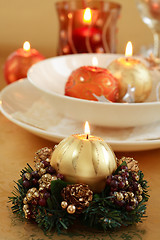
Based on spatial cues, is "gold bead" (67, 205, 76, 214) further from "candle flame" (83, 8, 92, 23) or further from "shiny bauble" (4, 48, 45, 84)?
"candle flame" (83, 8, 92, 23)

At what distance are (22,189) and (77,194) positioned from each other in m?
0.06

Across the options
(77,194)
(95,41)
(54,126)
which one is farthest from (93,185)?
(95,41)

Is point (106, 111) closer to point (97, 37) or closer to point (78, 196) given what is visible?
point (78, 196)

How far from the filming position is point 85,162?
379mm

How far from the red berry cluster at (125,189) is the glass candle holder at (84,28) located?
2.08 feet

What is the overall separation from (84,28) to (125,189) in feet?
2.20

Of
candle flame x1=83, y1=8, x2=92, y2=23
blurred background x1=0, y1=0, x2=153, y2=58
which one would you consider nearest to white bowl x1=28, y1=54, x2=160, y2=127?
candle flame x1=83, y1=8, x2=92, y2=23

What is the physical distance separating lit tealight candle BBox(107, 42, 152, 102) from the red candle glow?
0.32 meters

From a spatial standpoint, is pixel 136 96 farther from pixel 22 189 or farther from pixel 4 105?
pixel 22 189

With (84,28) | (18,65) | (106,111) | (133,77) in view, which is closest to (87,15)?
(84,28)

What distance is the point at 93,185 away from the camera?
385 mm

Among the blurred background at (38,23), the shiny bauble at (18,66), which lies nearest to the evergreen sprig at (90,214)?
the shiny bauble at (18,66)

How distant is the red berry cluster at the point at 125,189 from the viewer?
1.21ft

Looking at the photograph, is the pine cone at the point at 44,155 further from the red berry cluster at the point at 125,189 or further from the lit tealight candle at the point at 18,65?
the lit tealight candle at the point at 18,65
